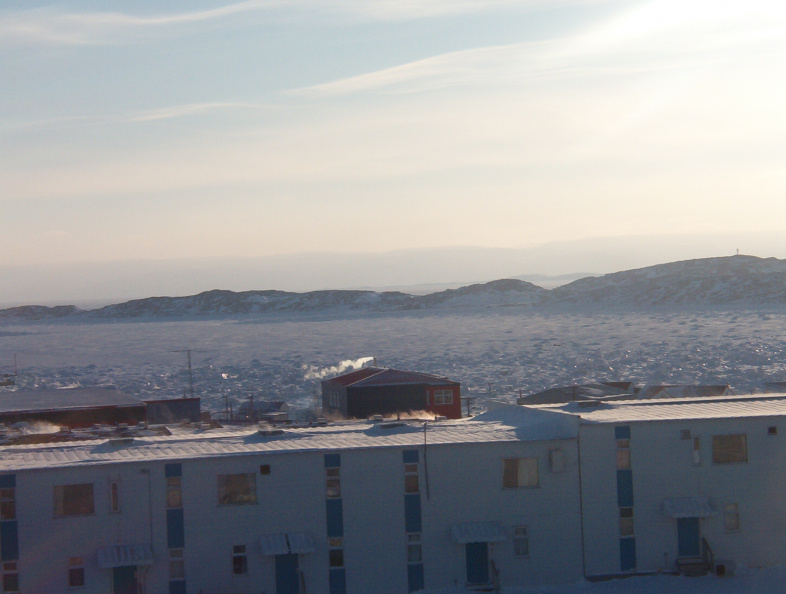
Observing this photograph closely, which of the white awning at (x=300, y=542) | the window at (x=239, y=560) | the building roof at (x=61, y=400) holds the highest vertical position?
the building roof at (x=61, y=400)

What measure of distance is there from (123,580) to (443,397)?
70.9 ft

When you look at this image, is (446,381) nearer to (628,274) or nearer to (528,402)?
(528,402)

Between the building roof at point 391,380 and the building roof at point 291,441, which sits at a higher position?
the building roof at point 291,441

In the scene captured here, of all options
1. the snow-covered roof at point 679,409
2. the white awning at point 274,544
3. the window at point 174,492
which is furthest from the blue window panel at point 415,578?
the window at point 174,492

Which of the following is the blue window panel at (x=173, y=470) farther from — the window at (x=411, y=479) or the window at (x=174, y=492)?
the window at (x=411, y=479)

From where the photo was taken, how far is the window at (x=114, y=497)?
15.2 metres

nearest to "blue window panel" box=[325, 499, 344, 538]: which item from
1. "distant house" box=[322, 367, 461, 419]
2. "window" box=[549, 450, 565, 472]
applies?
"window" box=[549, 450, 565, 472]

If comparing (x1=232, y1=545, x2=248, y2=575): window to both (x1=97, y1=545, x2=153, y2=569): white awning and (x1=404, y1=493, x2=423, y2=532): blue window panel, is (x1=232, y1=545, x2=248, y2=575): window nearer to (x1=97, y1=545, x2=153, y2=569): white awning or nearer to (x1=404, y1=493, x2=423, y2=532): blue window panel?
(x1=97, y1=545, x2=153, y2=569): white awning

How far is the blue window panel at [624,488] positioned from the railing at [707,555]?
5.41ft

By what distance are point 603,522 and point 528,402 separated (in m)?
15.5

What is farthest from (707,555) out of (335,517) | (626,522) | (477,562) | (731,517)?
(335,517)

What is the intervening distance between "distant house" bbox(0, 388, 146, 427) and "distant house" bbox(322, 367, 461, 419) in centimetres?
843

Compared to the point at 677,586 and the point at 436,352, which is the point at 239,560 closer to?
the point at 677,586

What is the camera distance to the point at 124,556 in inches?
591
